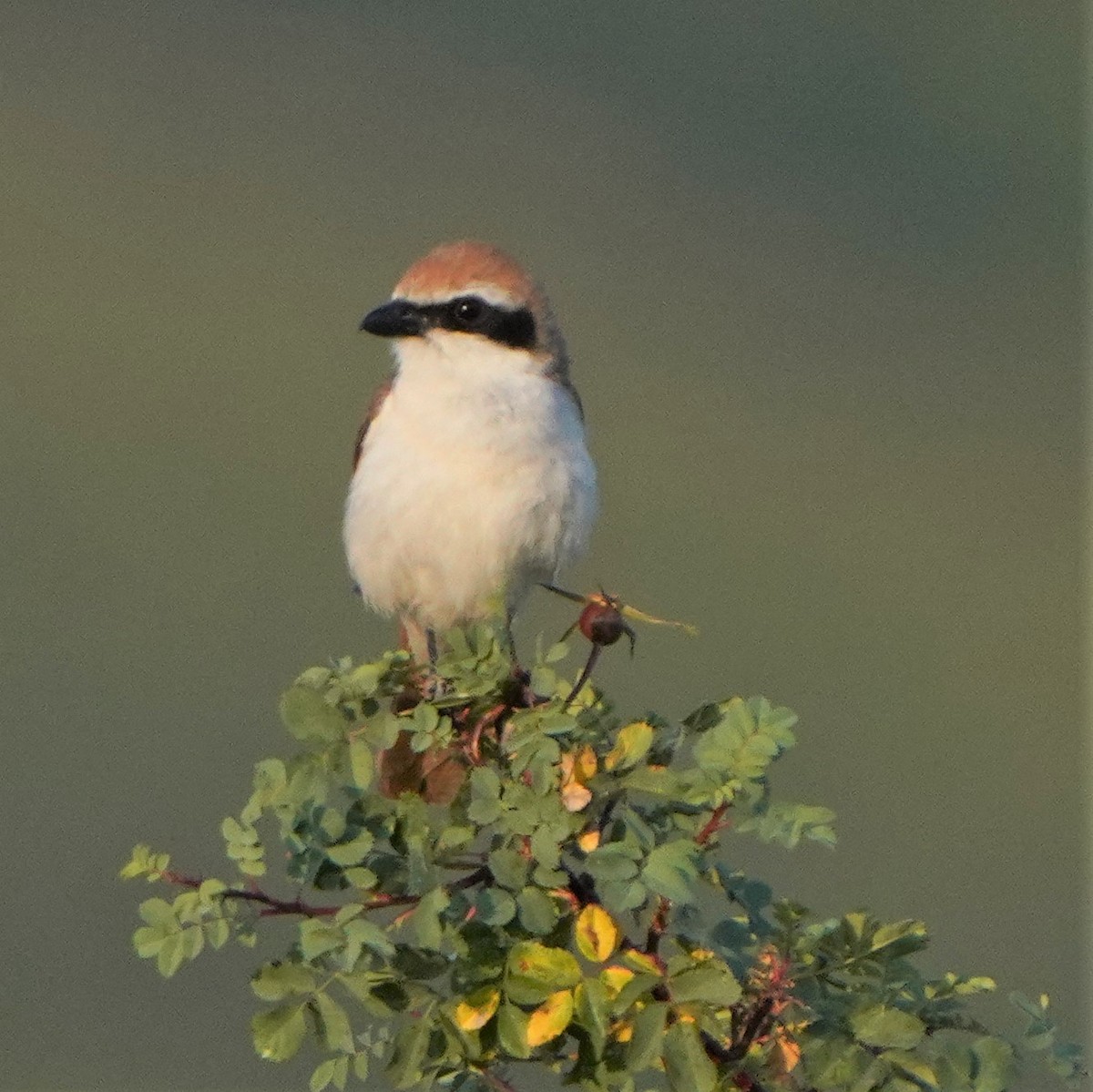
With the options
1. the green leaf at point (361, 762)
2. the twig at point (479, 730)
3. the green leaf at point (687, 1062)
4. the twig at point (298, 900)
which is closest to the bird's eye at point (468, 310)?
the twig at point (479, 730)

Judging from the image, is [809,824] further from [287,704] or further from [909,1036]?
[287,704]

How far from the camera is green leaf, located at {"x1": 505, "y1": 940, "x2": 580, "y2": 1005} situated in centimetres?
194

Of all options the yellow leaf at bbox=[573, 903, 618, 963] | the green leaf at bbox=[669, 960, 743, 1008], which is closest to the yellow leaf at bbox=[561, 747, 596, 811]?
the yellow leaf at bbox=[573, 903, 618, 963]

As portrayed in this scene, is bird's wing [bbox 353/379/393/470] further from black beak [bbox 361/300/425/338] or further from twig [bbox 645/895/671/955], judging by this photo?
twig [bbox 645/895/671/955]

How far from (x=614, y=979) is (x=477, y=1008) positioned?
142 mm

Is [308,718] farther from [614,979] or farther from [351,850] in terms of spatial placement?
[614,979]

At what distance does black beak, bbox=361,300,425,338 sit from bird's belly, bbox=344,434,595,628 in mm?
208

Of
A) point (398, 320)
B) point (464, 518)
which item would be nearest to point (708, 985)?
point (464, 518)

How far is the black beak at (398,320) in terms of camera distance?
3.84 metres

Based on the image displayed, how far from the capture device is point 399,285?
12.8ft

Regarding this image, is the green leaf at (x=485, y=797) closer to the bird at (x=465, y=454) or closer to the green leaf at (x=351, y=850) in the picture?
the green leaf at (x=351, y=850)

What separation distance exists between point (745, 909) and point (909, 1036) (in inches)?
8.5

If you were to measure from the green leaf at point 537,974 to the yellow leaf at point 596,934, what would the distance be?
0.06ft

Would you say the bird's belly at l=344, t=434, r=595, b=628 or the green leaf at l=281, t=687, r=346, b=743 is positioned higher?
the bird's belly at l=344, t=434, r=595, b=628
